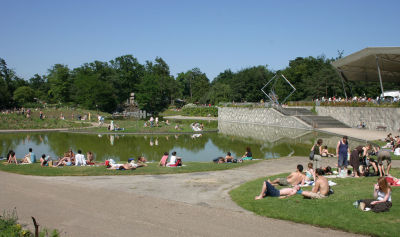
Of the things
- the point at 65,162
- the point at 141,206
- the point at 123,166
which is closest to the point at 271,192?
the point at 141,206

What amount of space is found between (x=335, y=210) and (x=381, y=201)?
3.76 feet

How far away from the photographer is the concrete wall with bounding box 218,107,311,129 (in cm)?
4825

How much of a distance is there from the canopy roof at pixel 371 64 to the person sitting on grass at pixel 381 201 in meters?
31.2

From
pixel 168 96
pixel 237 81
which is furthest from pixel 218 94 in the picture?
pixel 168 96

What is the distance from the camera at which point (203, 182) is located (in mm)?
13625

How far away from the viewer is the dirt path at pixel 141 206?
793 centimetres

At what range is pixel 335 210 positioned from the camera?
8883 mm

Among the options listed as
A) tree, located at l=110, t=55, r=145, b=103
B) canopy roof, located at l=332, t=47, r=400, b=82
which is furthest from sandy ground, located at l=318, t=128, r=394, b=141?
tree, located at l=110, t=55, r=145, b=103

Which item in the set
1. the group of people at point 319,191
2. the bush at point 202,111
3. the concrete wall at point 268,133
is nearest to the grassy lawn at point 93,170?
the group of people at point 319,191

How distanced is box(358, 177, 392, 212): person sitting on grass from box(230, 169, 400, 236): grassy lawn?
0.44 feet

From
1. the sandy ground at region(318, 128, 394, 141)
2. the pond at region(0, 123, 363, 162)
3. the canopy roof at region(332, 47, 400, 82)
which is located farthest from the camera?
the canopy roof at region(332, 47, 400, 82)

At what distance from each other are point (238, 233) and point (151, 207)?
3.09 m

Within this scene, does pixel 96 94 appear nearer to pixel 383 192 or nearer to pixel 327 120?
pixel 327 120

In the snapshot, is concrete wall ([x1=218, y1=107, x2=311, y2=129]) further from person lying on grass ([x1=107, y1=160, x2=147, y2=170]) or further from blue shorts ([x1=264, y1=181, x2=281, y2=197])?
blue shorts ([x1=264, y1=181, x2=281, y2=197])
